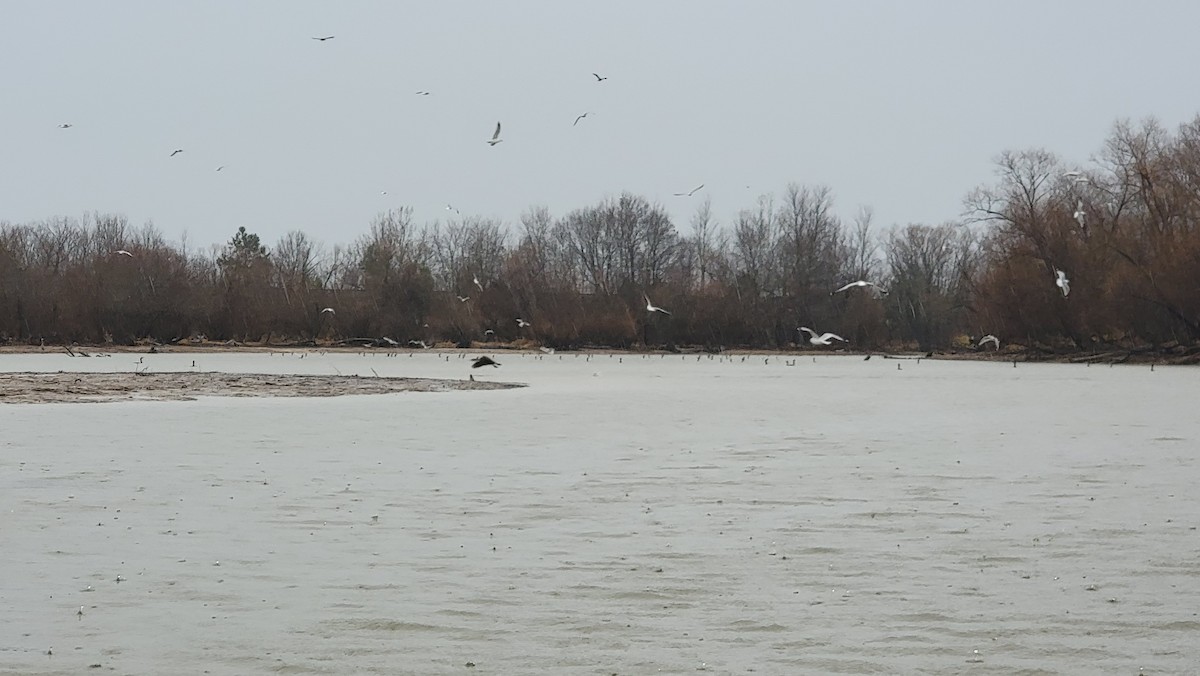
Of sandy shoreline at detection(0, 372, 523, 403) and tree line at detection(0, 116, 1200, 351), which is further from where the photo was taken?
tree line at detection(0, 116, 1200, 351)

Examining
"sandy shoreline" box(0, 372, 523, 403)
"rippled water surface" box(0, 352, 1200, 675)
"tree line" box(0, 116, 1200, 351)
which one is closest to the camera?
"rippled water surface" box(0, 352, 1200, 675)

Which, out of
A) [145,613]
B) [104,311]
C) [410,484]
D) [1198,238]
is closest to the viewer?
[145,613]

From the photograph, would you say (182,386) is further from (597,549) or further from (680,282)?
(680,282)

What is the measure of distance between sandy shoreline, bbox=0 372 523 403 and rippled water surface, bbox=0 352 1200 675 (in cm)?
689

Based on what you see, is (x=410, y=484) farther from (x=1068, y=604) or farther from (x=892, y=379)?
(x=892, y=379)

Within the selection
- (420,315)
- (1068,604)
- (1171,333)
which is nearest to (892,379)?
(1171,333)

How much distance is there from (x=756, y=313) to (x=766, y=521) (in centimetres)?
6662

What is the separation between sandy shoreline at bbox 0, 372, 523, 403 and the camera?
26688 millimetres

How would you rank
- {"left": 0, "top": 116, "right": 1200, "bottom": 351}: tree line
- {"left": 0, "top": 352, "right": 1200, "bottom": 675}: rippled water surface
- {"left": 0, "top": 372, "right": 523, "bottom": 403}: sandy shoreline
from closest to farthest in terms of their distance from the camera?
1. {"left": 0, "top": 352, "right": 1200, "bottom": 675}: rippled water surface
2. {"left": 0, "top": 372, "right": 523, "bottom": 403}: sandy shoreline
3. {"left": 0, "top": 116, "right": 1200, "bottom": 351}: tree line

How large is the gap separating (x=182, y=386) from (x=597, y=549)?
929 inches

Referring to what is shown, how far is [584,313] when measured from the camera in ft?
239

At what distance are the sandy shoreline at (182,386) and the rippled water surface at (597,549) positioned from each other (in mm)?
6888

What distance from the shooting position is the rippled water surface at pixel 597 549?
6410 mm

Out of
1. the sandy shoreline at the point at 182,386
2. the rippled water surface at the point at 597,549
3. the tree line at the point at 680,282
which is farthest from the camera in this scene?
the tree line at the point at 680,282
